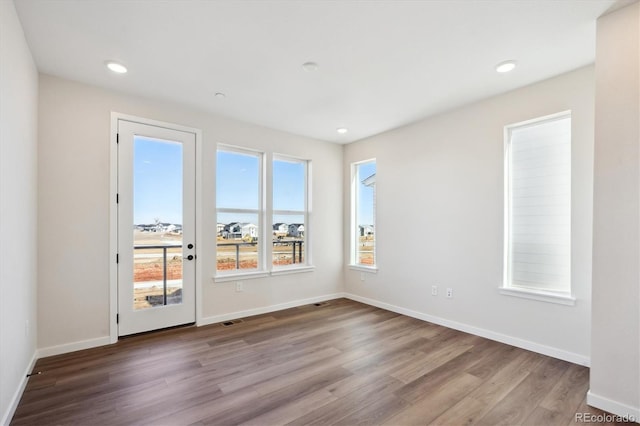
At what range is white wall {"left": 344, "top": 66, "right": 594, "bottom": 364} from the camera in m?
2.78

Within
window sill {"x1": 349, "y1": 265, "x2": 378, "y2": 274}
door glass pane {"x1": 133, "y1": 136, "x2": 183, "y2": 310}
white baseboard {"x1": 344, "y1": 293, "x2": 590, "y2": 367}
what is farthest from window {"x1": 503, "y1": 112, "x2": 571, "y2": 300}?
door glass pane {"x1": 133, "y1": 136, "x2": 183, "y2": 310}

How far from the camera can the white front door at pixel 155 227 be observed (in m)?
3.37

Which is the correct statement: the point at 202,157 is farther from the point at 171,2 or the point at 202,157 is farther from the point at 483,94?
the point at 483,94

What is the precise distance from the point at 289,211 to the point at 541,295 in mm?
3370

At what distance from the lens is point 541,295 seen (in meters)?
3.00

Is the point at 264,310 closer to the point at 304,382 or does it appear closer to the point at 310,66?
the point at 304,382

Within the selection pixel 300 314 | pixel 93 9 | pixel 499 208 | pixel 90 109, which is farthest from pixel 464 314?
pixel 90 109

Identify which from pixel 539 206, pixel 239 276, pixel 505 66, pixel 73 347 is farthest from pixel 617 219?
pixel 73 347

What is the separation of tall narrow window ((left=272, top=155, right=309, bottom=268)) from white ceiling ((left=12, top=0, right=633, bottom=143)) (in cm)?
143

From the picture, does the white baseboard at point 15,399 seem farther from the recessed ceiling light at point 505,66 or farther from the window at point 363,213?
the recessed ceiling light at point 505,66

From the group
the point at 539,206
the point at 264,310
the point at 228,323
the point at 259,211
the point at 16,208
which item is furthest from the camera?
the point at 259,211

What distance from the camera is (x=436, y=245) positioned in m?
4.00

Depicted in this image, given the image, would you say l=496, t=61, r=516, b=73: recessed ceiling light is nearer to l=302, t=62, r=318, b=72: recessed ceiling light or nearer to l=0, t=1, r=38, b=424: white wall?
l=302, t=62, r=318, b=72: recessed ceiling light

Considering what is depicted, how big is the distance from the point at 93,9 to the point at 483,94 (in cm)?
358
